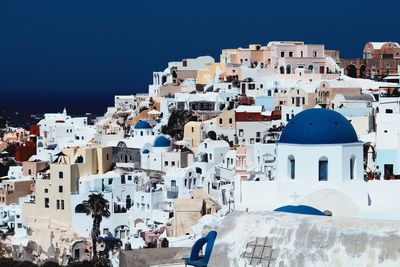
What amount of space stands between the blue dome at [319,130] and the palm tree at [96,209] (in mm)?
14582

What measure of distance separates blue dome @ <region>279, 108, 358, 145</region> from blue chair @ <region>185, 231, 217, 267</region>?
7.12 meters

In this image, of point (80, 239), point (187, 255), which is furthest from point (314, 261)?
point (80, 239)

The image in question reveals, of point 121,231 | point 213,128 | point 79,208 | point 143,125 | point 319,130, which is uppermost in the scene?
point 319,130

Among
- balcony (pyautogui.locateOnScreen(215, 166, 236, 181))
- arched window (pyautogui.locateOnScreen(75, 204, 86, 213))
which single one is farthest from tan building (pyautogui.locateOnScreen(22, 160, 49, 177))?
balcony (pyautogui.locateOnScreen(215, 166, 236, 181))

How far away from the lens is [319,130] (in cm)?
1741

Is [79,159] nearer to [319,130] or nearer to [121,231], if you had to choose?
[121,231]

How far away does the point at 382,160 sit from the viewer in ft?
87.6

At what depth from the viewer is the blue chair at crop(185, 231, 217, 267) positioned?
33.5 feet

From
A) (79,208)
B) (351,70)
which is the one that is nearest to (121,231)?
(79,208)

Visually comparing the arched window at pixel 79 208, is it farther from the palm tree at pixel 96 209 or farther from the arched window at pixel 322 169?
the arched window at pixel 322 169

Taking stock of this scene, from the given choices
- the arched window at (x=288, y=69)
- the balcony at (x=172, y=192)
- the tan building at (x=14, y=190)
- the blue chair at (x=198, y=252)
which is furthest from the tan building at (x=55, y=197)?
the blue chair at (x=198, y=252)

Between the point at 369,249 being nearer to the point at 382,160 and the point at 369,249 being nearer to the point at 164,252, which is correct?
the point at 164,252

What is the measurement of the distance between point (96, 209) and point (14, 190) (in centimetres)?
677

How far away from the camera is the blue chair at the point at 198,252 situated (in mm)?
10211
